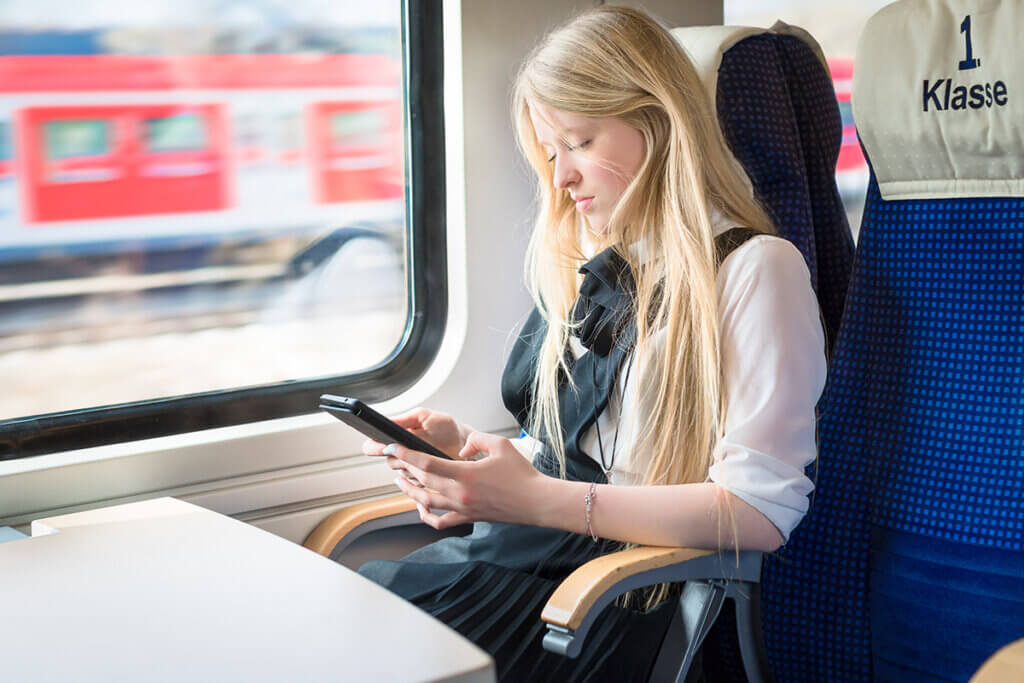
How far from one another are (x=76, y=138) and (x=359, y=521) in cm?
89

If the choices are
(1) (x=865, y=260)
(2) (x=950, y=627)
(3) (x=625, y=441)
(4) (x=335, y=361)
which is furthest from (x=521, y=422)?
(2) (x=950, y=627)

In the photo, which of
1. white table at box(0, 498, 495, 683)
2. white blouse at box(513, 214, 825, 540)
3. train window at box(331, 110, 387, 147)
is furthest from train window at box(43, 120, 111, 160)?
white blouse at box(513, 214, 825, 540)

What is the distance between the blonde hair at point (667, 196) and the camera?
1586 mm

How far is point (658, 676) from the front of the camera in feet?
5.02

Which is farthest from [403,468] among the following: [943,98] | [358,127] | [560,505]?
[943,98]

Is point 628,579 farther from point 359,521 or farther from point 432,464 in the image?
point 359,521

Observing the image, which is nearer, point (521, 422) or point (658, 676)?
point (658, 676)

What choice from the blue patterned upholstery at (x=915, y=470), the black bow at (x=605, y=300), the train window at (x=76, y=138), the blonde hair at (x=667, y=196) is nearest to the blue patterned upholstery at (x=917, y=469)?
the blue patterned upholstery at (x=915, y=470)

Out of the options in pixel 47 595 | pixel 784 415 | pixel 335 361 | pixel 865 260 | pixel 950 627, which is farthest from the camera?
pixel 335 361

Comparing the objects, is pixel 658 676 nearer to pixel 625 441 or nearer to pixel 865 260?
pixel 625 441

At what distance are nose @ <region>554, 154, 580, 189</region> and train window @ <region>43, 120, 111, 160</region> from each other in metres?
0.86

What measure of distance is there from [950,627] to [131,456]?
1.41 metres

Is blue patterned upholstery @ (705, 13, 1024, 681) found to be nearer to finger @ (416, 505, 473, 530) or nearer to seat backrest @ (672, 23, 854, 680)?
seat backrest @ (672, 23, 854, 680)

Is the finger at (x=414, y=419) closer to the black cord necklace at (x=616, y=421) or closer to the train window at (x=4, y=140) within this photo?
the black cord necklace at (x=616, y=421)
